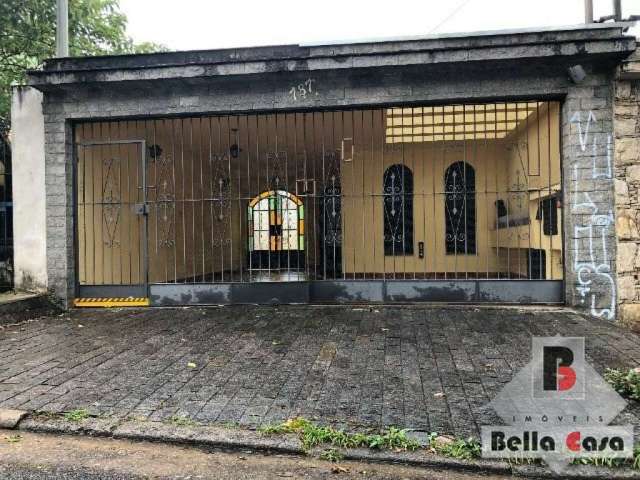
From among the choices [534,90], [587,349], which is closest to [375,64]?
[534,90]

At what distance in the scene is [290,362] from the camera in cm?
422

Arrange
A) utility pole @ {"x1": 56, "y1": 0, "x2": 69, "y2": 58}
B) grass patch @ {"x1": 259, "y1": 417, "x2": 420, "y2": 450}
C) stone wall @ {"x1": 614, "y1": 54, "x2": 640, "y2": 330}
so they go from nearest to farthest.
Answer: grass patch @ {"x1": 259, "y1": 417, "x2": 420, "y2": 450}
stone wall @ {"x1": 614, "y1": 54, "x2": 640, "y2": 330}
utility pole @ {"x1": 56, "y1": 0, "x2": 69, "y2": 58}

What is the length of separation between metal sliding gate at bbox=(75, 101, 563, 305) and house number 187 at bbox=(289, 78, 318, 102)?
1.23 ft

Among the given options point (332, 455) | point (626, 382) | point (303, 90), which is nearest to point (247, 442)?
point (332, 455)

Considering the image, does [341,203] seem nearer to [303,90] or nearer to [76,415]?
[303,90]

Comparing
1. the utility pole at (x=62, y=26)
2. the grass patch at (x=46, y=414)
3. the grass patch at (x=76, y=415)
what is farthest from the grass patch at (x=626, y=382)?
the utility pole at (x=62, y=26)

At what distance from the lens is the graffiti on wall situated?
6098 mm

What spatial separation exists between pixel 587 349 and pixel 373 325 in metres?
2.23

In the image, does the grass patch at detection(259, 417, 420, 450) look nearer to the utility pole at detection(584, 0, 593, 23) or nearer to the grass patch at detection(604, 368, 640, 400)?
the grass patch at detection(604, 368, 640, 400)

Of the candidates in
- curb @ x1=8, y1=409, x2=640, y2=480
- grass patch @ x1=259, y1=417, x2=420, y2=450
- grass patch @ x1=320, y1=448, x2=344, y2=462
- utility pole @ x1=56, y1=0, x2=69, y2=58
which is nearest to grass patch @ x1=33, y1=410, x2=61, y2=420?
curb @ x1=8, y1=409, x2=640, y2=480

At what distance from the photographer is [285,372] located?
3.93 meters

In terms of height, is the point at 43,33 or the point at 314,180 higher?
the point at 43,33

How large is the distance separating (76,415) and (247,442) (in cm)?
122

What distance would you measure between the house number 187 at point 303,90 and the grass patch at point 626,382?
16.2 feet
